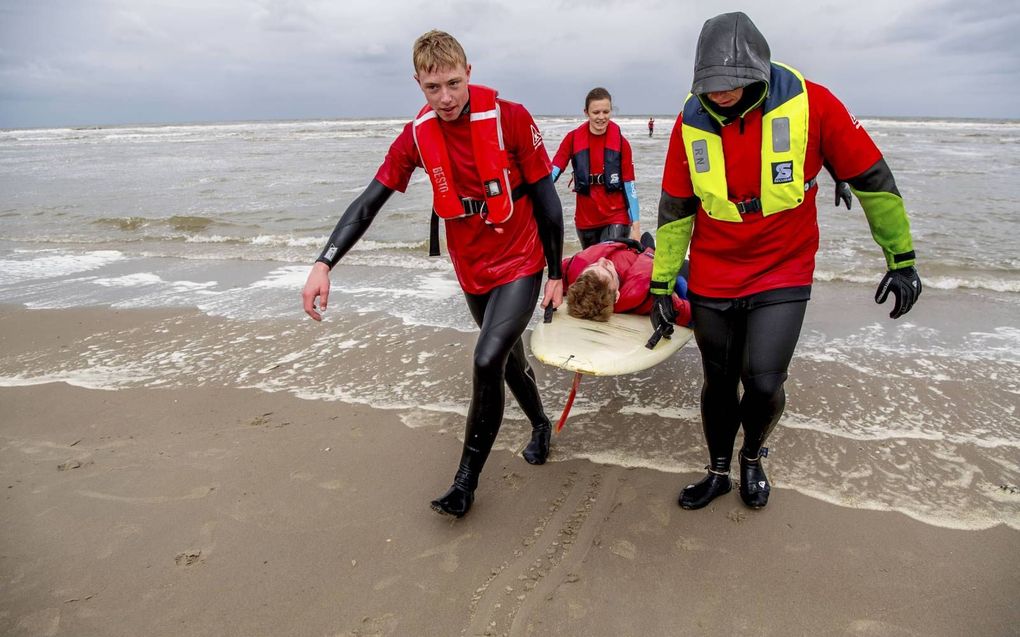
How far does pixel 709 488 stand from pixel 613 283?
169 centimetres

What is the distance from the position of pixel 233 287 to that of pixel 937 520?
7047mm

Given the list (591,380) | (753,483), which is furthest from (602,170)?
(753,483)

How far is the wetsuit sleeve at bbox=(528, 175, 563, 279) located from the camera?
3068mm

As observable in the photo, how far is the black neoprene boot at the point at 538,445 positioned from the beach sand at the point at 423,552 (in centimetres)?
7

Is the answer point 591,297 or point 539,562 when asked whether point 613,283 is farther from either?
point 539,562

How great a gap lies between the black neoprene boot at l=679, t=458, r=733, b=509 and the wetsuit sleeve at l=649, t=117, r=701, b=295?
2.96 feet

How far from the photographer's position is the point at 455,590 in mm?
2578

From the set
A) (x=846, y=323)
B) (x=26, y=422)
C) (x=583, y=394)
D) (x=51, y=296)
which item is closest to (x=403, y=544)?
(x=583, y=394)

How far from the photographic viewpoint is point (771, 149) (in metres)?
2.49

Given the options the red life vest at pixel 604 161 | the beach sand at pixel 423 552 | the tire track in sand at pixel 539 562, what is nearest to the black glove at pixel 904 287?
the beach sand at pixel 423 552

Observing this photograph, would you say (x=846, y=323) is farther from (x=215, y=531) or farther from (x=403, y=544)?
(x=215, y=531)

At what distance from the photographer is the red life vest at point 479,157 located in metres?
2.87

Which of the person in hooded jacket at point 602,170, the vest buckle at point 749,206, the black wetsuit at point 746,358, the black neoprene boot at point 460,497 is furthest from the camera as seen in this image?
the person in hooded jacket at point 602,170

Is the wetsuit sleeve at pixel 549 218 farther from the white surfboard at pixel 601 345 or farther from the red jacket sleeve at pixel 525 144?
the white surfboard at pixel 601 345
